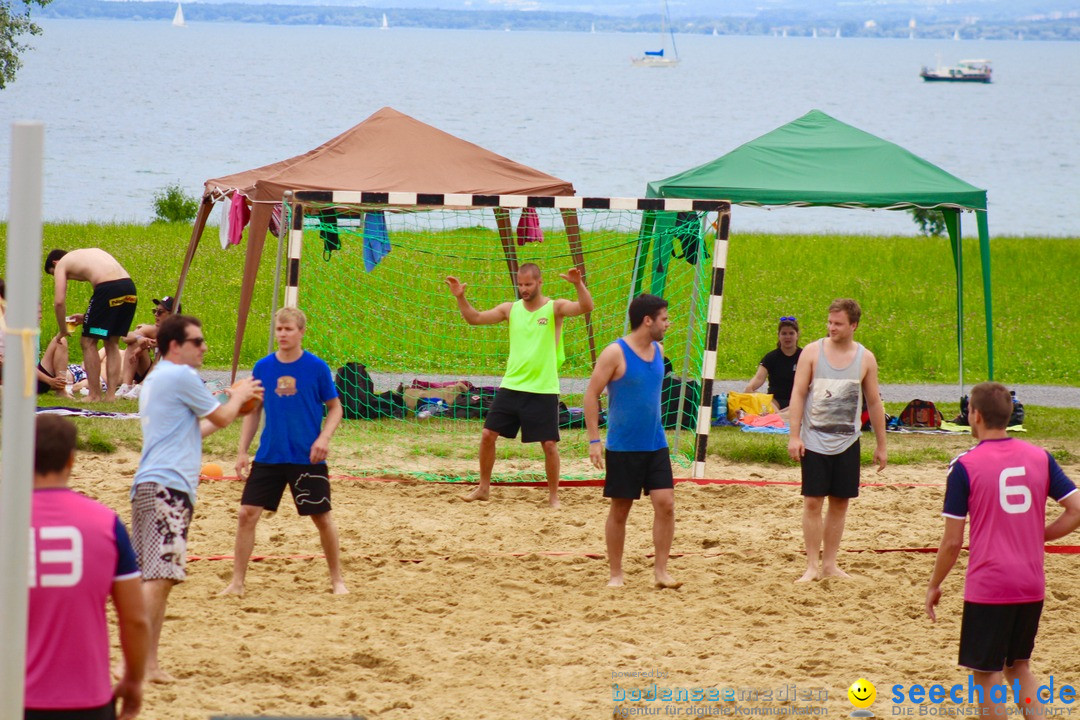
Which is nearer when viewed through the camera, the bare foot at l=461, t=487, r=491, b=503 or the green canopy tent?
the bare foot at l=461, t=487, r=491, b=503

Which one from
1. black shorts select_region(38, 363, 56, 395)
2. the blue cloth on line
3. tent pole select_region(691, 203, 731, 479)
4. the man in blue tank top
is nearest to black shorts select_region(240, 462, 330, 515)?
the man in blue tank top

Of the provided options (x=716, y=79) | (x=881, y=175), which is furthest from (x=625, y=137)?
(x=716, y=79)

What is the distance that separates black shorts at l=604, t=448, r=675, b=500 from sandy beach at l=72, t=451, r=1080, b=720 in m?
0.56

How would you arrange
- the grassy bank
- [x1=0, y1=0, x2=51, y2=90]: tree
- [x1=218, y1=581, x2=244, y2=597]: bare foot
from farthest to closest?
1. [x1=0, y1=0, x2=51, y2=90]: tree
2. the grassy bank
3. [x1=218, y1=581, x2=244, y2=597]: bare foot

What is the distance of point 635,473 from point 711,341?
2.55m

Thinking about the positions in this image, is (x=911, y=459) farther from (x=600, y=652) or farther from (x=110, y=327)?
(x=110, y=327)

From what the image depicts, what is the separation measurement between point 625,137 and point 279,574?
209 feet

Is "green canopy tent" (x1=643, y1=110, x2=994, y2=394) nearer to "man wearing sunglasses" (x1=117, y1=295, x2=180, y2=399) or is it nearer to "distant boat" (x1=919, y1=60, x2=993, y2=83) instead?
"man wearing sunglasses" (x1=117, y1=295, x2=180, y2=399)

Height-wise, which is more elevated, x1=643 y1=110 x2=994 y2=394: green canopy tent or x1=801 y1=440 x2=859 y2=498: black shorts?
x1=643 y1=110 x2=994 y2=394: green canopy tent

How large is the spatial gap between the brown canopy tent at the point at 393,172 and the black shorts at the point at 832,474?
4.69 metres

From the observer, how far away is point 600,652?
546 centimetres

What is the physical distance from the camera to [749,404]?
1112 cm

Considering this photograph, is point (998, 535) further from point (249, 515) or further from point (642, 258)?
point (642, 258)

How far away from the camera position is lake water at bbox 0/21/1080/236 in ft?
148
